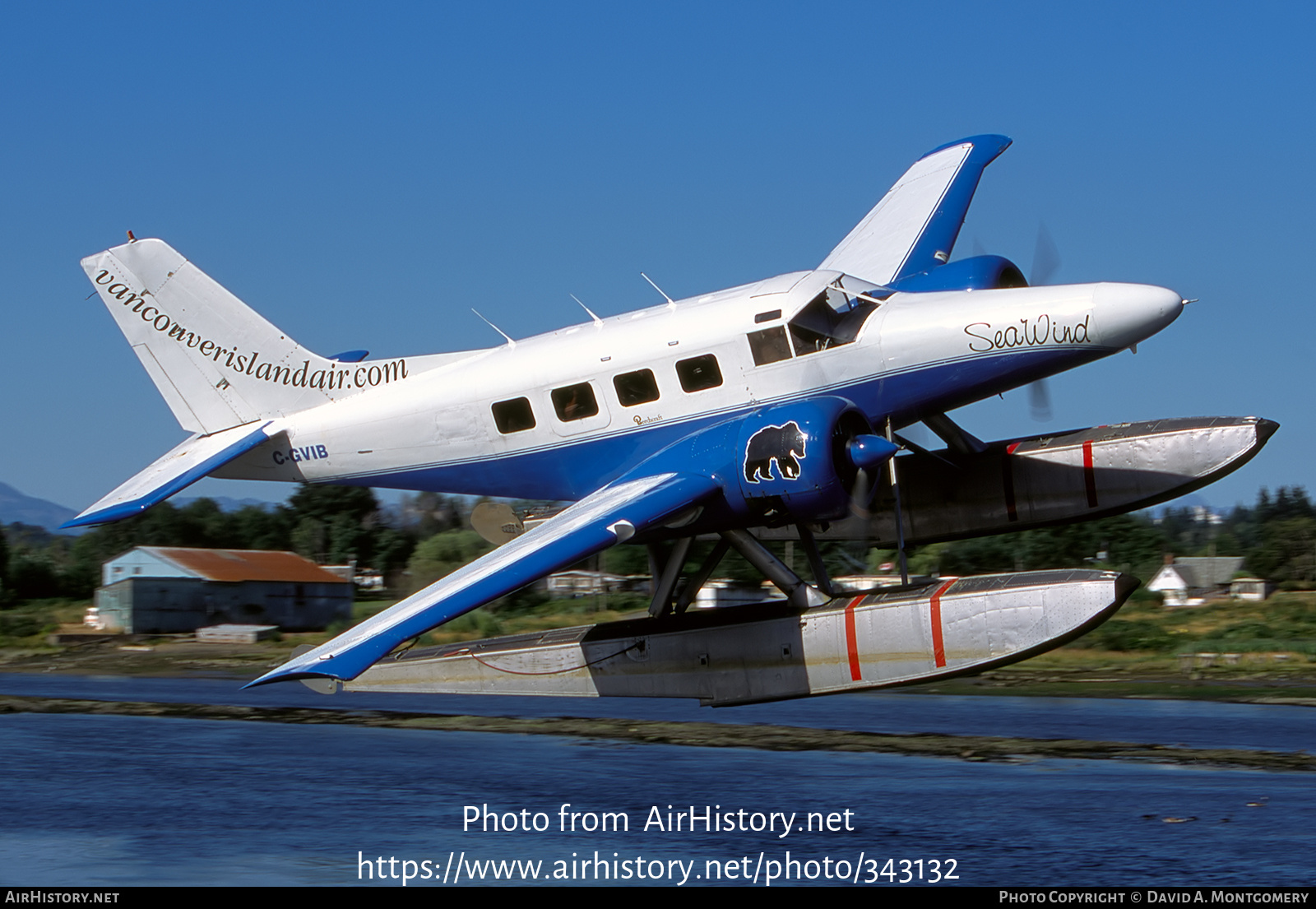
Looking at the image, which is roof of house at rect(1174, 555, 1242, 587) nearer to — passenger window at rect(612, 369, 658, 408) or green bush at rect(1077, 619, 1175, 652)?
green bush at rect(1077, 619, 1175, 652)

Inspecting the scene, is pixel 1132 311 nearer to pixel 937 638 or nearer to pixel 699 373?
pixel 937 638

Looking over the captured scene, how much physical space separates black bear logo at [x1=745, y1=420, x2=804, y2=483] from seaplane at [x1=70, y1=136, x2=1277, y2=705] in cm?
3

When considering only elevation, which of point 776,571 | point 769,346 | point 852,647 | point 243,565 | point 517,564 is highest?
point 243,565

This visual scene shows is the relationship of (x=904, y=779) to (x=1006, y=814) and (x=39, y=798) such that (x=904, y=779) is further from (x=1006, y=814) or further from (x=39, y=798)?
(x=39, y=798)

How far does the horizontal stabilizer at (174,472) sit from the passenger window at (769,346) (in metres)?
7.65

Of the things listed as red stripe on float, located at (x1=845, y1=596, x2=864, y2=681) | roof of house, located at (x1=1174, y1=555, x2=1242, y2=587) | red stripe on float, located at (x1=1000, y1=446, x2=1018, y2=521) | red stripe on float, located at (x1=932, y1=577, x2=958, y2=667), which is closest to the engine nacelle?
red stripe on float, located at (x1=845, y1=596, x2=864, y2=681)

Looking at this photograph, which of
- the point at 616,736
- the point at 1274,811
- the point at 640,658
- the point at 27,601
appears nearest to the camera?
the point at 640,658

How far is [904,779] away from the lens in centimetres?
2700

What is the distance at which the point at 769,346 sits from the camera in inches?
656

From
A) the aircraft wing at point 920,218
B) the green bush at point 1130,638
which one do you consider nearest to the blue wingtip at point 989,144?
the aircraft wing at point 920,218

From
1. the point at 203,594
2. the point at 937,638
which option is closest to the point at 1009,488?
the point at 937,638

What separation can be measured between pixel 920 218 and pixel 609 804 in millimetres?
11968
